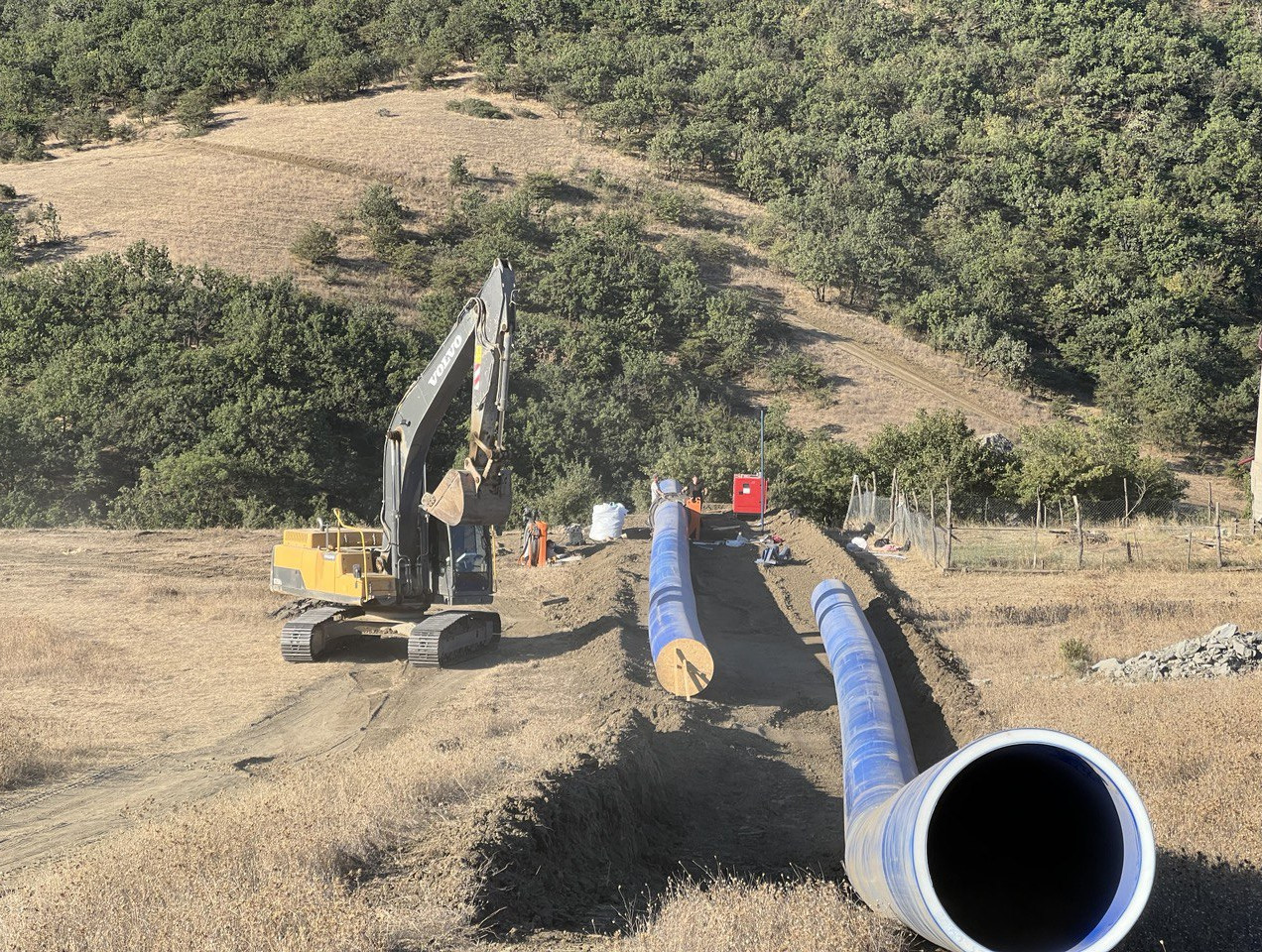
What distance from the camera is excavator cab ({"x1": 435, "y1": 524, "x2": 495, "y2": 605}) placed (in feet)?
63.0

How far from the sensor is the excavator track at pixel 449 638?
18.4m

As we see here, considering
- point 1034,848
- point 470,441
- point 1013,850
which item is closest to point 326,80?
point 470,441

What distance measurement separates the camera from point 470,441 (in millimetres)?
17266

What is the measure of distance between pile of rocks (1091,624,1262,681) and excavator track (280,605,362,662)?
38.6 feet

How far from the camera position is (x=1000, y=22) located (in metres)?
106

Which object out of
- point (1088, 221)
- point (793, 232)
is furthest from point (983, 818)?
point (1088, 221)

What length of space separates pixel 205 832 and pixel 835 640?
9.53m

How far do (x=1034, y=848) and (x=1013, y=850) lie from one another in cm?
16

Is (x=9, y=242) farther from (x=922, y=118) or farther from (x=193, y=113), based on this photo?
(x=922, y=118)

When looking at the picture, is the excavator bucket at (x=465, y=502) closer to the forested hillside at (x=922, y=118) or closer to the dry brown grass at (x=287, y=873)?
the dry brown grass at (x=287, y=873)

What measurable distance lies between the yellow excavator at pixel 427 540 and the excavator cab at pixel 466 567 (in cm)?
2

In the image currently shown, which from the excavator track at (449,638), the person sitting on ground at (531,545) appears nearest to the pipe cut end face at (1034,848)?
the excavator track at (449,638)

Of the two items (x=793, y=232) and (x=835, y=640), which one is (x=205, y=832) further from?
(x=793, y=232)

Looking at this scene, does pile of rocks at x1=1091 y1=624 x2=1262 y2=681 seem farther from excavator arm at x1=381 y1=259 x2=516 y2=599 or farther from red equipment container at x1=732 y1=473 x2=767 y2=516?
red equipment container at x1=732 y1=473 x2=767 y2=516
